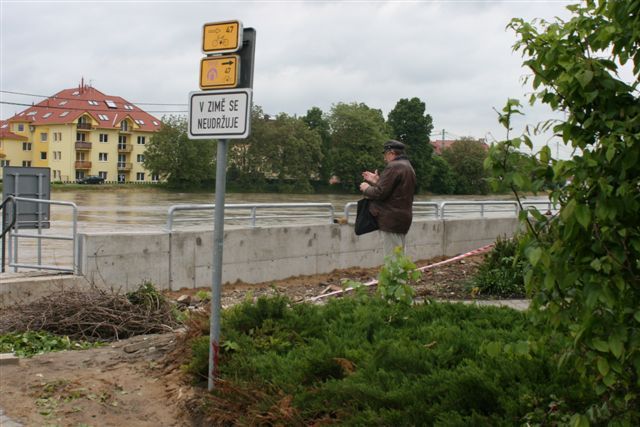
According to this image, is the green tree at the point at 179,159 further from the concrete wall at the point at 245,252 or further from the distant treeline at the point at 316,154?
the concrete wall at the point at 245,252

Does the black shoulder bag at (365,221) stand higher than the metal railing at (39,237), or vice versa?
the black shoulder bag at (365,221)

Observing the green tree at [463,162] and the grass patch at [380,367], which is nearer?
the grass patch at [380,367]

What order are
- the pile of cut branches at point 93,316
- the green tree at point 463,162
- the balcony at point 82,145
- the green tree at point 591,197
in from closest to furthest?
the green tree at point 591,197
the pile of cut branches at point 93,316
the green tree at point 463,162
the balcony at point 82,145

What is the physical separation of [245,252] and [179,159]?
63.5m

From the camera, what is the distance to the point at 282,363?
511cm

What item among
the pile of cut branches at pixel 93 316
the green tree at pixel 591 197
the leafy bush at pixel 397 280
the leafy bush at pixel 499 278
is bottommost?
the pile of cut branches at pixel 93 316

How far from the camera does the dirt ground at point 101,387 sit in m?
5.25

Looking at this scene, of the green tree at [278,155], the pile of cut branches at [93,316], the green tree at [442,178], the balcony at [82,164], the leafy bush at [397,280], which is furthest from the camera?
the balcony at [82,164]

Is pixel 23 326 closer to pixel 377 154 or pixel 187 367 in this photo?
pixel 187 367

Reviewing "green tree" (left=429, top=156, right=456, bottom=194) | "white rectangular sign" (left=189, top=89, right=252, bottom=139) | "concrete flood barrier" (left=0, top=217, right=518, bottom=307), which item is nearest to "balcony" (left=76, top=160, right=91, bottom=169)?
"green tree" (left=429, top=156, right=456, bottom=194)

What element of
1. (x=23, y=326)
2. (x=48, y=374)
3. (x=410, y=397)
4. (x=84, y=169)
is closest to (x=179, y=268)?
(x=23, y=326)

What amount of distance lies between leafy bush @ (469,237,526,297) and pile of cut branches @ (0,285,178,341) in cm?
421

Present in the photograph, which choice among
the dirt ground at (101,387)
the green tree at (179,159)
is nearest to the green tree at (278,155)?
the green tree at (179,159)

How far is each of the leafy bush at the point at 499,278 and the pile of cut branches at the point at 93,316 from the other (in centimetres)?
421
